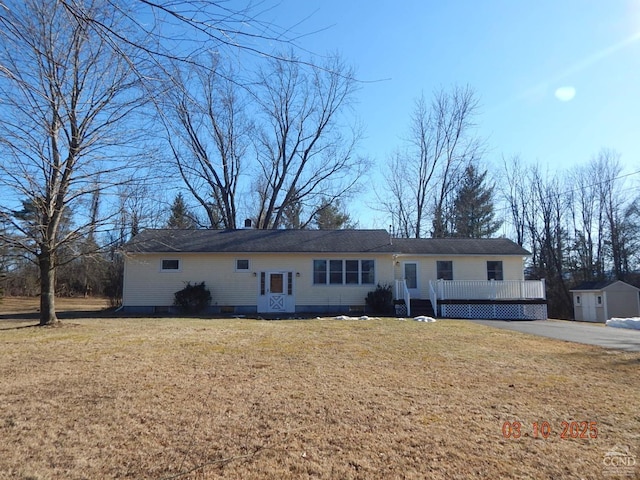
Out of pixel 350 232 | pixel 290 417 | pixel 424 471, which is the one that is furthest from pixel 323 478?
pixel 350 232

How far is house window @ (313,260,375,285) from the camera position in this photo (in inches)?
754

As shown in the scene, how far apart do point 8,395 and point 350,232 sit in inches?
699

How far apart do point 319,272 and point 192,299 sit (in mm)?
5872

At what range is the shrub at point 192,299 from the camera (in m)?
17.8

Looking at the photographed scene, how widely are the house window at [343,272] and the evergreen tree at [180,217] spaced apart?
17447 mm

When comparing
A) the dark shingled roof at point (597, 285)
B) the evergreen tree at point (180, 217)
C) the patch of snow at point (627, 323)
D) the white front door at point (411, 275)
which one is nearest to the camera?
the patch of snow at point (627, 323)

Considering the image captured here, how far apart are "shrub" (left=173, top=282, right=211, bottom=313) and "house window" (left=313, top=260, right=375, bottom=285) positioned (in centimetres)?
511

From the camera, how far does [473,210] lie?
34562 mm

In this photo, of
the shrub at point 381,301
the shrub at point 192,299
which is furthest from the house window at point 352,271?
the shrub at point 192,299

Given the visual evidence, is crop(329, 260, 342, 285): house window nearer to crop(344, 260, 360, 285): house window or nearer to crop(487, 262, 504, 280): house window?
crop(344, 260, 360, 285): house window

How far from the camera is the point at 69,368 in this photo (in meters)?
6.37
